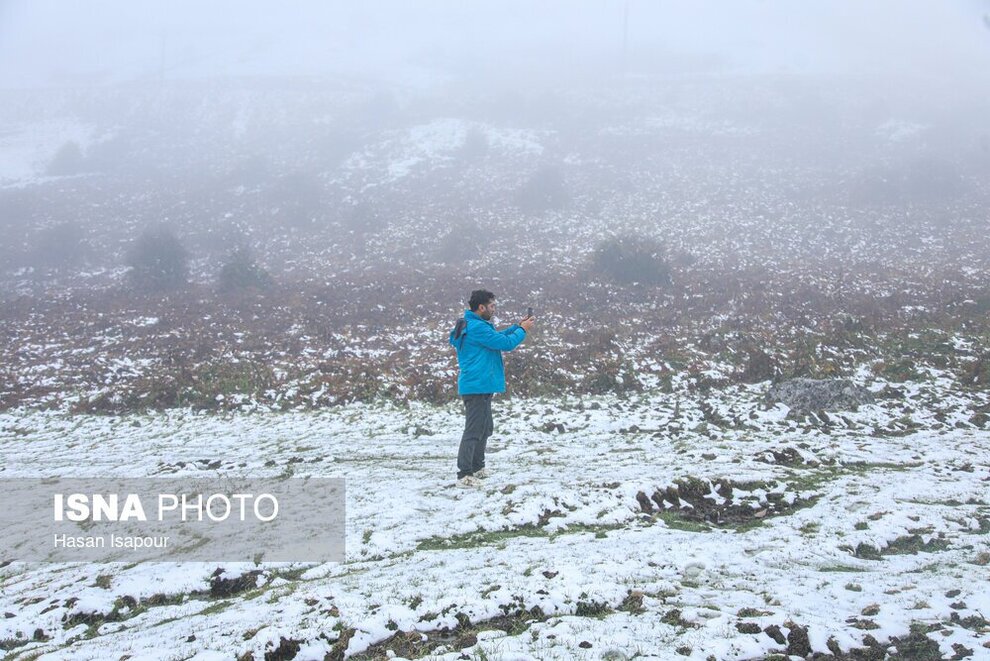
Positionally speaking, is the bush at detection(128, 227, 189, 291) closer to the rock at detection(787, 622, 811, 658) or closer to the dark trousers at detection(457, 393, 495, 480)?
the dark trousers at detection(457, 393, 495, 480)

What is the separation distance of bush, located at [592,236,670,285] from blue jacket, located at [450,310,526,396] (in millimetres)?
16943

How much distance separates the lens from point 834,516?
19.3 feet

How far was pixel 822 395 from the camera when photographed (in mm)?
10141

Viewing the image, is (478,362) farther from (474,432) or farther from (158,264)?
(158,264)

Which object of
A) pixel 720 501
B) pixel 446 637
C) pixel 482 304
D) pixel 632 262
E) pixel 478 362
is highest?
pixel 632 262

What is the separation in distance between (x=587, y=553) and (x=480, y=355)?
9.65 ft

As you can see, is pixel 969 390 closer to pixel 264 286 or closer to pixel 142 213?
pixel 264 286

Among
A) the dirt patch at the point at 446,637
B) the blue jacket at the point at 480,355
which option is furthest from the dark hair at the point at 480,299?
the dirt patch at the point at 446,637

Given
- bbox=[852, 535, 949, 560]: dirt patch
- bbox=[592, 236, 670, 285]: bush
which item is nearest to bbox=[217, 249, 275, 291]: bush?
bbox=[592, 236, 670, 285]: bush

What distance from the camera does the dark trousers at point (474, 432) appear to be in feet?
23.5

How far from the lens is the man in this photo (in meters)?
6.91

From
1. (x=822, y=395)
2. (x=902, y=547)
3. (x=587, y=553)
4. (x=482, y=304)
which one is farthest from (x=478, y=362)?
(x=822, y=395)

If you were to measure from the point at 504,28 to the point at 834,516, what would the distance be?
342 ft

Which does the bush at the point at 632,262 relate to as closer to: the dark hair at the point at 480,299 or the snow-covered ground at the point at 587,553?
the snow-covered ground at the point at 587,553
